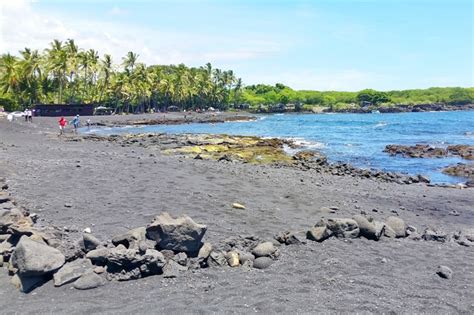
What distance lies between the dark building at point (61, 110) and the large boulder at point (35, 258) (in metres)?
77.3

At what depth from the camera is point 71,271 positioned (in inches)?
329

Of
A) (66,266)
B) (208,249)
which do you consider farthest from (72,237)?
(208,249)

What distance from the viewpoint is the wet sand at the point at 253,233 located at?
7.69 m

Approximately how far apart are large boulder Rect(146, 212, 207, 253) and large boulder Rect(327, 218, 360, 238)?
3.58 m

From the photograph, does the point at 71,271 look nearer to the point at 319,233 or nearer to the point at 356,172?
the point at 319,233

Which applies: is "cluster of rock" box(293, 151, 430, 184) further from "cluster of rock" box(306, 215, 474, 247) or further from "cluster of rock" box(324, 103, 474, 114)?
"cluster of rock" box(324, 103, 474, 114)

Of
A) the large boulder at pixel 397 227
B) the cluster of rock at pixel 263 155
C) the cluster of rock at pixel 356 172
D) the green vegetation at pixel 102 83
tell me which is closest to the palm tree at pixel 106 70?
the green vegetation at pixel 102 83

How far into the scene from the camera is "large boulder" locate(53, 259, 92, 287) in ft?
26.8

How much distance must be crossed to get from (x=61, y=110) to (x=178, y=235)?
7862cm

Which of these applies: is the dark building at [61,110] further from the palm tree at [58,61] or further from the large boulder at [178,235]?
the large boulder at [178,235]

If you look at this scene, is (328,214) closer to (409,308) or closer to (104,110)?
(409,308)

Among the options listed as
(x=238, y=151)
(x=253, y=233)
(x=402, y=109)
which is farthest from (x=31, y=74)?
(x=402, y=109)

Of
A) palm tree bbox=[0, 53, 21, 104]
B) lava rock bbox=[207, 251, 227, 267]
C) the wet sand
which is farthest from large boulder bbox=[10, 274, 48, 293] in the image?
palm tree bbox=[0, 53, 21, 104]

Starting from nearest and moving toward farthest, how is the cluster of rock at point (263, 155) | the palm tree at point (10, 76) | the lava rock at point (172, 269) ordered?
1. the lava rock at point (172, 269)
2. the cluster of rock at point (263, 155)
3. the palm tree at point (10, 76)
